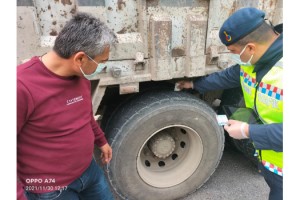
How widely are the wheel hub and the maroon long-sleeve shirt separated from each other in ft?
3.33

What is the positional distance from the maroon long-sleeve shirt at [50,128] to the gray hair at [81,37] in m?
0.16

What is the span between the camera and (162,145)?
2.61 meters

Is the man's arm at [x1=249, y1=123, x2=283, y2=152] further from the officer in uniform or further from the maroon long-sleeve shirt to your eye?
the maroon long-sleeve shirt

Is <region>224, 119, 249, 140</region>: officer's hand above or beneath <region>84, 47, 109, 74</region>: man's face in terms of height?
beneath

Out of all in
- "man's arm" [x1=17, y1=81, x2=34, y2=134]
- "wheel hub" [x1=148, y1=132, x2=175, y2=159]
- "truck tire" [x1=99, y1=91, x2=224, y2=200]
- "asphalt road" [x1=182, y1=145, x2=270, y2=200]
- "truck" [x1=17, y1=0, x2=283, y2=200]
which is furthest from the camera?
"asphalt road" [x1=182, y1=145, x2=270, y2=200]

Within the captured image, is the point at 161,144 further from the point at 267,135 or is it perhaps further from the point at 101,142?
the point at 267,135

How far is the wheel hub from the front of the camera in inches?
102

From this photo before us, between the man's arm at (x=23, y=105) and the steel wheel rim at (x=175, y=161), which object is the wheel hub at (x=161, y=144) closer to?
the steel wheel rim at (x=175, y=161)

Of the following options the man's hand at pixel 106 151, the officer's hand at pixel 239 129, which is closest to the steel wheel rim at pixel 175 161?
the man's hand at pixel 106 151

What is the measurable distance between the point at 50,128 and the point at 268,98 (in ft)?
4.32

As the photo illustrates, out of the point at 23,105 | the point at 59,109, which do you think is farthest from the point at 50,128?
the point at 23,105

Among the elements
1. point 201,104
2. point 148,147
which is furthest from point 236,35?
point 148,147

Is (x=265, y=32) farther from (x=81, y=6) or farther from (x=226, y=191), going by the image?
(x=226, y=191)

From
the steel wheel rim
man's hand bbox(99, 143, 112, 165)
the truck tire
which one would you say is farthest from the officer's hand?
man's hand bbox(99, 143, 112, 165)
